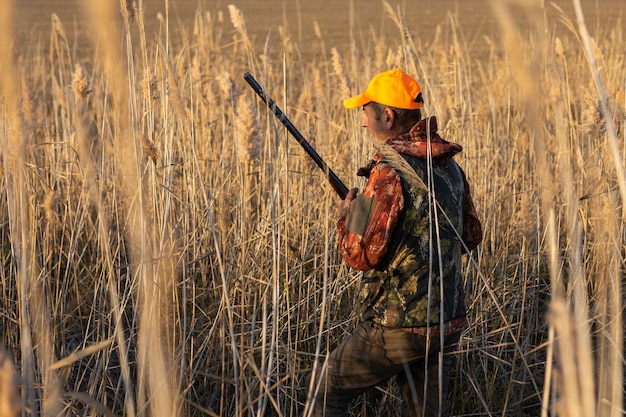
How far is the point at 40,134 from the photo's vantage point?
4922 millimetres

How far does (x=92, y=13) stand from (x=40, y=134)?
13.0 ft

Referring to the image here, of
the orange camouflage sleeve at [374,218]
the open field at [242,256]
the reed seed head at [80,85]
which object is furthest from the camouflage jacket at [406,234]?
the reed seed head at [80,85]

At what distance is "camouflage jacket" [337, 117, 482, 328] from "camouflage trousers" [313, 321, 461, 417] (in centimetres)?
5

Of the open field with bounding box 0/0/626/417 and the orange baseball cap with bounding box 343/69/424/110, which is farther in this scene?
the orange baseball cap with bounding box 343/69/424/110

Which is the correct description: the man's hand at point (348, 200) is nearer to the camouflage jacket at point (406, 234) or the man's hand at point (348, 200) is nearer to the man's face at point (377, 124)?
the camouflage jacket at point (406, 234)

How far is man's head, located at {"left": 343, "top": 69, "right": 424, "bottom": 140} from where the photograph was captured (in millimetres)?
2258

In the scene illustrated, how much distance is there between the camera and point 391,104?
7.41 feet

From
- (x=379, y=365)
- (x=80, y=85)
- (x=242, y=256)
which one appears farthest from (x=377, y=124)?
(x=80, y=85)

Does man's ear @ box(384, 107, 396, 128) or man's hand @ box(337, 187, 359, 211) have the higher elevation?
man's ear @ box(384, 107, 396, 128)

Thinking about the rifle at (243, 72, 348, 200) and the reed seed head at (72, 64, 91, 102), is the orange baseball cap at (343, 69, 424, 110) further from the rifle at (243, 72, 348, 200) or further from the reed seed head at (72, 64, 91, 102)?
the reed seed head at (72, 64, 91, 102)

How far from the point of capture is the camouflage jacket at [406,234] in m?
2.12

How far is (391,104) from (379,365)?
74 centimetres

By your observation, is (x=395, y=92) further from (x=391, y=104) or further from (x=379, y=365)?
(x=379, y=365)

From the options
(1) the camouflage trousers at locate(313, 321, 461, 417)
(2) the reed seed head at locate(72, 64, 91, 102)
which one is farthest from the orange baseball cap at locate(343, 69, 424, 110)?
(2) the reed seed head at locate(72, 64, 91, 102)
